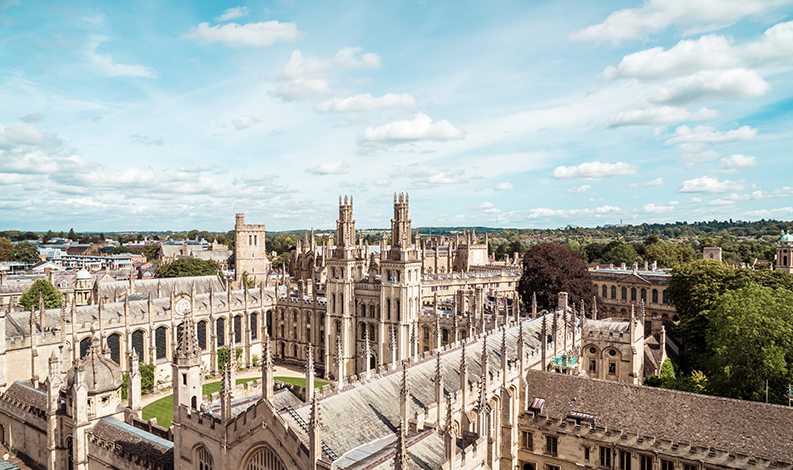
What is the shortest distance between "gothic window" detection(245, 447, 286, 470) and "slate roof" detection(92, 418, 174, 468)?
5922 millimetres

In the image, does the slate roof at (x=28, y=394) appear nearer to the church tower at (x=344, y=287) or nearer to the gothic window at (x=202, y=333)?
the gothic window at (x=202, y=333)

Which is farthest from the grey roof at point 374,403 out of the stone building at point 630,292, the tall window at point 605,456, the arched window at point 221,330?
the stone building at point 630,292

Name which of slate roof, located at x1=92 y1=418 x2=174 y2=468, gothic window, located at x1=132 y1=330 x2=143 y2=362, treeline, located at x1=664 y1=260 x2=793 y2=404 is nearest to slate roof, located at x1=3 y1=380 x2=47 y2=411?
slate roof, located at x1=92 y1=418 x2=174 y2=468

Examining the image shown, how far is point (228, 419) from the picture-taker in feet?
63.1

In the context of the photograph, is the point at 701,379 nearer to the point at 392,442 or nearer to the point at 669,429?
the point at 669,429

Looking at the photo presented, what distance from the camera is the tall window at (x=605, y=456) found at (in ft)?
85.4

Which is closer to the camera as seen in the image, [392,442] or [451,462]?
[451,462]

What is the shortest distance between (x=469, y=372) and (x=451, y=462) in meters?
12.4

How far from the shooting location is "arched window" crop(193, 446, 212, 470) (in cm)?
2030

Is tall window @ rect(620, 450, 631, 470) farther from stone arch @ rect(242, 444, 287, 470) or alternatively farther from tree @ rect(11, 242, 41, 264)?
tree @ rect(11, 242, 41, 264)

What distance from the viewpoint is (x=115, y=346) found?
48594 millimetres

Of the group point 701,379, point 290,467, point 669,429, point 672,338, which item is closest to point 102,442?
point 290,467

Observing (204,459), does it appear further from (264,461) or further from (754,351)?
(754,351)

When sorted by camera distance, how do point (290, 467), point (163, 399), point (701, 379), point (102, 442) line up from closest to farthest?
point (290, 467) → point (102, 442) → point (701, 379) → point (163, 399)
